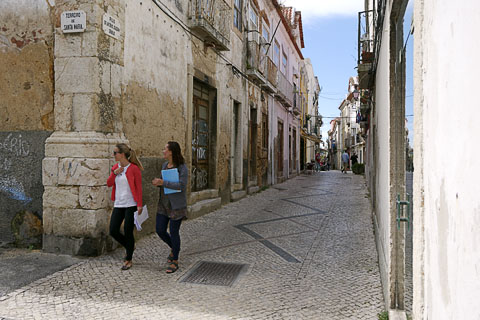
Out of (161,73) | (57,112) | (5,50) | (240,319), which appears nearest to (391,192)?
(240,319)

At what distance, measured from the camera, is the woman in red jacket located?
15.6ft

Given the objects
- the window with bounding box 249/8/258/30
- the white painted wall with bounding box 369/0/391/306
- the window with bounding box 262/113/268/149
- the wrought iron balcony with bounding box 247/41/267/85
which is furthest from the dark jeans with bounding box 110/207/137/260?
the window with bounding box 262/113/268/149

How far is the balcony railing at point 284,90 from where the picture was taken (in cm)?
1772

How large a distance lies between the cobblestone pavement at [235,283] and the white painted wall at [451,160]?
228 centimetres

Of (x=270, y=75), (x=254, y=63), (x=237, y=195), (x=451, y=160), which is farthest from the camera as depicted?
(x=270, y=75)

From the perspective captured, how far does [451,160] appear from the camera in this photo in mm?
1187

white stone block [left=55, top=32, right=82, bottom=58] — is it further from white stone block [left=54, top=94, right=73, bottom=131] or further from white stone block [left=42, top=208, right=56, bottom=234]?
white stone block [left=42, top=208, right=56, bottom=234]

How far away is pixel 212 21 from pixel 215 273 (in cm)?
640

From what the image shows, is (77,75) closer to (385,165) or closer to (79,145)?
(79,145)

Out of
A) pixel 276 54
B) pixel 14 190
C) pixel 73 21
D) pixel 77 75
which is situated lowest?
pixel 14 190

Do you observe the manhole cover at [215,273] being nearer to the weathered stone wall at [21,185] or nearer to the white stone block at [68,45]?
the weathered stone wall at [21,185]

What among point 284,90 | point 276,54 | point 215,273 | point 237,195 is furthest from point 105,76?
point 284,90

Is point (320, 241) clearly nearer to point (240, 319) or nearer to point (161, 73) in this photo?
point (240, 319)

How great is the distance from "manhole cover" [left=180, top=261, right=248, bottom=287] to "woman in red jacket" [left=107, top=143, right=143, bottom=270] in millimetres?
827
